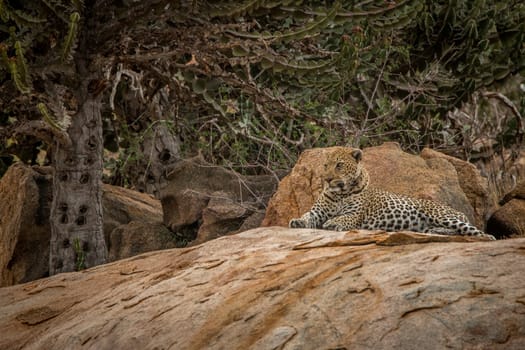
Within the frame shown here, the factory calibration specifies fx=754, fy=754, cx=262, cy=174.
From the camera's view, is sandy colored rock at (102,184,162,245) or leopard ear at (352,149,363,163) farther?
sandy colored rock at (102,184,162,245)

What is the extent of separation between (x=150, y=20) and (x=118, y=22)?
0.39m

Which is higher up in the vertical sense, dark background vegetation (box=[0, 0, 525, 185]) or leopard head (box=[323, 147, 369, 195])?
dark background vegetation (box=[0, 0, 525, 185])

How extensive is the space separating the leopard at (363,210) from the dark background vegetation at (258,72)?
5.03 ft

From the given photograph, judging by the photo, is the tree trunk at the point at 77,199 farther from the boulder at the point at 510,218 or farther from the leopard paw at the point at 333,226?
the boulder at the point at 510,218

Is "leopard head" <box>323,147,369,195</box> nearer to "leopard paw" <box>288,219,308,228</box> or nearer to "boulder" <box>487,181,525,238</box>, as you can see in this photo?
"leopard paw" <box>288,219,308,228</box>

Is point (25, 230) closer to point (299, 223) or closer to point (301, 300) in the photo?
point (299, 223)

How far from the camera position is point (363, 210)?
22.2 feet

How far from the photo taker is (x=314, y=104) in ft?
32.4

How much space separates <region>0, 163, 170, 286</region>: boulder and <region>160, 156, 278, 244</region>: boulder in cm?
33

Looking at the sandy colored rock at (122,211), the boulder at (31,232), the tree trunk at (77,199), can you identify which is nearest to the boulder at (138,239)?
the boulder at (31,232)

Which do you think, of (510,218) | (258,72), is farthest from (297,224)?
(258,72)

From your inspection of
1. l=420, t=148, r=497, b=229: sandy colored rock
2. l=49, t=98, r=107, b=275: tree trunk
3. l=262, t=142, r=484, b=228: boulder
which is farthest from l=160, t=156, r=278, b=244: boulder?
l=420, t=148, r=497, b=229: sandy colored rock

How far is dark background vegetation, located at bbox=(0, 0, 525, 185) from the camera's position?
315 inches

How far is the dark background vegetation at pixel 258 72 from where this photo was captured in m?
8.00
